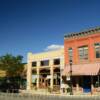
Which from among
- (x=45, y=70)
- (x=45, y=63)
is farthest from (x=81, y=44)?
(x=45, y=70)

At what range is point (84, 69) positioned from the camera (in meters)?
49.2

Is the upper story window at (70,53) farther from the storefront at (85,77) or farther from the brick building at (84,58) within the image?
the storefront at (85,77)

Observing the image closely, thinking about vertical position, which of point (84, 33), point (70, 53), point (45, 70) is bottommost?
point (45, 70)

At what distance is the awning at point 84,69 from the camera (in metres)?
47.0

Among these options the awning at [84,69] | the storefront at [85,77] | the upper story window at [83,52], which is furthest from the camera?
the upper story window at [83,52]

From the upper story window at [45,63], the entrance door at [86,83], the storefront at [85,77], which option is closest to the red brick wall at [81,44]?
the storefront at [85,77]

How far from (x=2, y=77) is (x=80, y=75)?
27.4 m

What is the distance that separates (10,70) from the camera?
221 feet

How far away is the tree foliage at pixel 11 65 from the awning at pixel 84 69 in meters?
17.8

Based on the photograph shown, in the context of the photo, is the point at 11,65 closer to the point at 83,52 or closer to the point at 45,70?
the point at 45,70

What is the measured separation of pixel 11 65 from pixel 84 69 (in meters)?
23.4

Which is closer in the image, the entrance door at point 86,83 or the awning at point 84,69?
the awning at point 84,69

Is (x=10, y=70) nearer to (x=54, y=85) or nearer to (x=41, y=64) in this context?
(x=41, y=64)

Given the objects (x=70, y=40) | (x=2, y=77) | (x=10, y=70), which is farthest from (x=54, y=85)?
(x=2, y=77)
